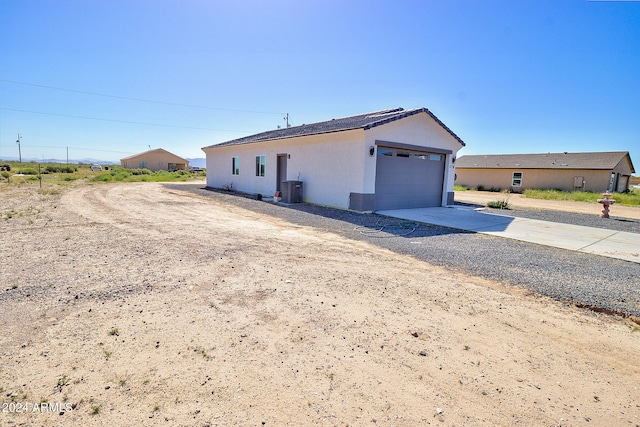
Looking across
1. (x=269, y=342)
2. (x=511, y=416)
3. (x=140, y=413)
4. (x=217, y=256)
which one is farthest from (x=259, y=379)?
(x=217, y=256)

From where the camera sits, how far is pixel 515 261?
6.00 m

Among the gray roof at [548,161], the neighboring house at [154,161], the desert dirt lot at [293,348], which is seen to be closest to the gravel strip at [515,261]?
the desert dirt lot at [293,348]

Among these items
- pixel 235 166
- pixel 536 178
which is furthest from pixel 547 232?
pixel 536 178

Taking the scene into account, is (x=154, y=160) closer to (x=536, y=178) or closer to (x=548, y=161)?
(x=536, y=178)

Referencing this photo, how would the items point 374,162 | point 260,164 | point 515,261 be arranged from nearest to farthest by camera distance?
1. point 515,261
2. point 374,162
3. point 260,164

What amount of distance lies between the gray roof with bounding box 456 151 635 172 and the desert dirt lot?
3404 centimetres

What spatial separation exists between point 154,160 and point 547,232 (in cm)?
6633

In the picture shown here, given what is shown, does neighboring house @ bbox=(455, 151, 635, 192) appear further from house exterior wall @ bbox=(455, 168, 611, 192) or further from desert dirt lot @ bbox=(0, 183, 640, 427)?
desert dirt lot @ bbox=(0, 183, 640, 427)

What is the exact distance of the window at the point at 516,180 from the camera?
1315 inches

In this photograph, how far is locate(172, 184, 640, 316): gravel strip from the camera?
4.45m

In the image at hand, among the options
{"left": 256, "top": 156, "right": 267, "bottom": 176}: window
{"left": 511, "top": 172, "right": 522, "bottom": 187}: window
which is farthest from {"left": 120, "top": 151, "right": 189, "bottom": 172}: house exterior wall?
{"left": 511, "top": 172, "right": 522, "bottom": 187}: window

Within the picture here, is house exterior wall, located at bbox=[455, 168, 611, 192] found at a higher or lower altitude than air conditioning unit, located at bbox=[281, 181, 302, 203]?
higher

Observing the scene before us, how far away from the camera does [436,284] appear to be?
4629 mm

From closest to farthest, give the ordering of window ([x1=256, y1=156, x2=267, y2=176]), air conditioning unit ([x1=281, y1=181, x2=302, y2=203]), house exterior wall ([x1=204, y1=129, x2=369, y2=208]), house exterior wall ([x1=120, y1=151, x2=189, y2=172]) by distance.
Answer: house exterior wall ([x1=204, y1=129, x2=369, y2=208]), air conditioning unit ([x1=281, y1=181, x2=302, y2=203]), window ([x1=256, y1=156, x2=267, y2=176]), house exterior wall ([x1=120, y1=151, x2=189, y2=172])
